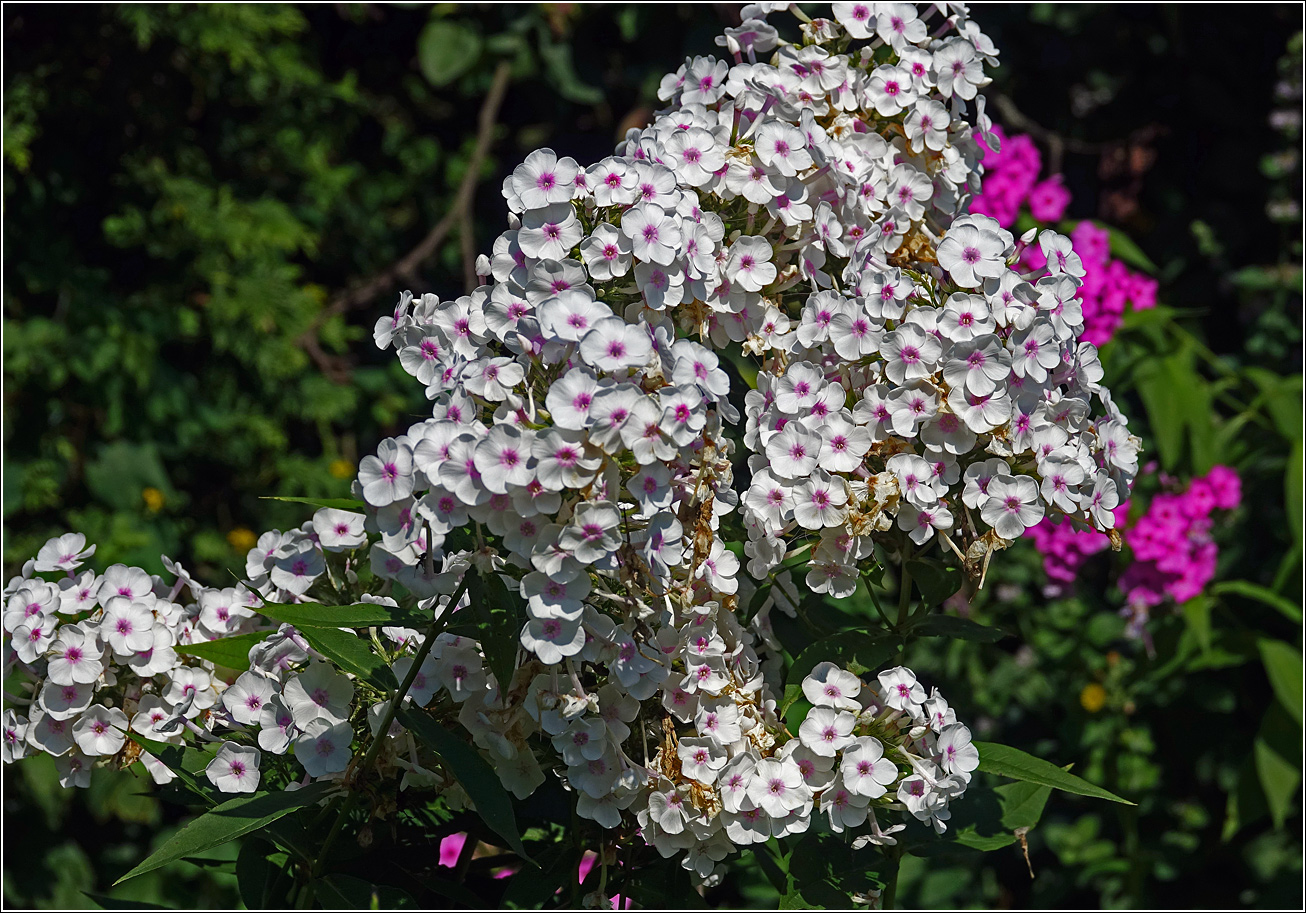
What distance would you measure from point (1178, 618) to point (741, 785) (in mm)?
1466

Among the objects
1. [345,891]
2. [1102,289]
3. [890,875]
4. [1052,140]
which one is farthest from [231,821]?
[1052,140]

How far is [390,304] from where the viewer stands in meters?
2.76

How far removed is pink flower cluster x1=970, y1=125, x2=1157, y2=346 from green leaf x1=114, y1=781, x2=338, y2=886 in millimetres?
1391

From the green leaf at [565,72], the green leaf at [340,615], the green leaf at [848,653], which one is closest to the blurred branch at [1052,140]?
the green leaf at [565,72]

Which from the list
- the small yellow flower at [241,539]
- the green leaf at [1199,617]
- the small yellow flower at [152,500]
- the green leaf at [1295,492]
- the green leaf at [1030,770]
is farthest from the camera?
the small yellow flower at [241,539]

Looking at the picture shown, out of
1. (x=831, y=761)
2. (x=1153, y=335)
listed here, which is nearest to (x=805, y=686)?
(x=831, y=761)

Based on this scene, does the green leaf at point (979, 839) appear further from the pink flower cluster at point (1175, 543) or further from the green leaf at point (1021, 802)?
the pink flower cluster at point (1175, 543)

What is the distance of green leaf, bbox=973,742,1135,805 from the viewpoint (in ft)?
2.81

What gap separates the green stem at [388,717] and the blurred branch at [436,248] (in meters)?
1.69

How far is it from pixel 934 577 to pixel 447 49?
1943 millimetres

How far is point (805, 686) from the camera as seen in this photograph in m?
0.91

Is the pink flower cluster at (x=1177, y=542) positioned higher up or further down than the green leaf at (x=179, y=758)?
further down

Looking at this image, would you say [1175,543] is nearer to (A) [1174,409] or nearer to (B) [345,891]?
(A) [1174,409]

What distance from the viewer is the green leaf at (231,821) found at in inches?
31.9
